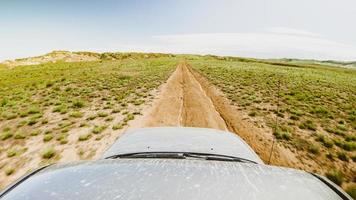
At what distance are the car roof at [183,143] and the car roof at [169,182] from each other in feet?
3.19

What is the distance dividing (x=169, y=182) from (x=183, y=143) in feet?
4.94

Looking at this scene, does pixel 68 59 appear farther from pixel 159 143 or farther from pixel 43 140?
pixel 159 143

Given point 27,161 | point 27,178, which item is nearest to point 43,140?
point 27,161

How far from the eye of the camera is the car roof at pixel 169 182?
163 centimetres

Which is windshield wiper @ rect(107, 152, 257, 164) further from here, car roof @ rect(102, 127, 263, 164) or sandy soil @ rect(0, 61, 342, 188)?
sandy soil @ rect(0, 61, 342, 188)

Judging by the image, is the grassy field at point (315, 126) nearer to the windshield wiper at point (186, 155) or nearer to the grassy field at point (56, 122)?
the windshield wiper at point (186, 155)

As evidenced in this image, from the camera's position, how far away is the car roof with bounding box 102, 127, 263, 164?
308 cm

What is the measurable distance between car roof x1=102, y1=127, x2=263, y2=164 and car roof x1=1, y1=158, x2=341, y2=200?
3.19ft

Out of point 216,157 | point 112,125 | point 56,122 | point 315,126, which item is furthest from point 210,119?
point 216,157

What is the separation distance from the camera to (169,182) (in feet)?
5.70

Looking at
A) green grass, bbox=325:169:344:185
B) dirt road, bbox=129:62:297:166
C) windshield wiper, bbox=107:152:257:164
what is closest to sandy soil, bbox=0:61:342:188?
dirt road, bbox=129:62:297:166

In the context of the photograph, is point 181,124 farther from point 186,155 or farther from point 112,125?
point 186,155

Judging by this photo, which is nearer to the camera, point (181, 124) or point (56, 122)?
point (181, 124)

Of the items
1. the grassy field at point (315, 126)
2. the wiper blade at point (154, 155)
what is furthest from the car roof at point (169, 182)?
the grassy field at point (315, 126)
